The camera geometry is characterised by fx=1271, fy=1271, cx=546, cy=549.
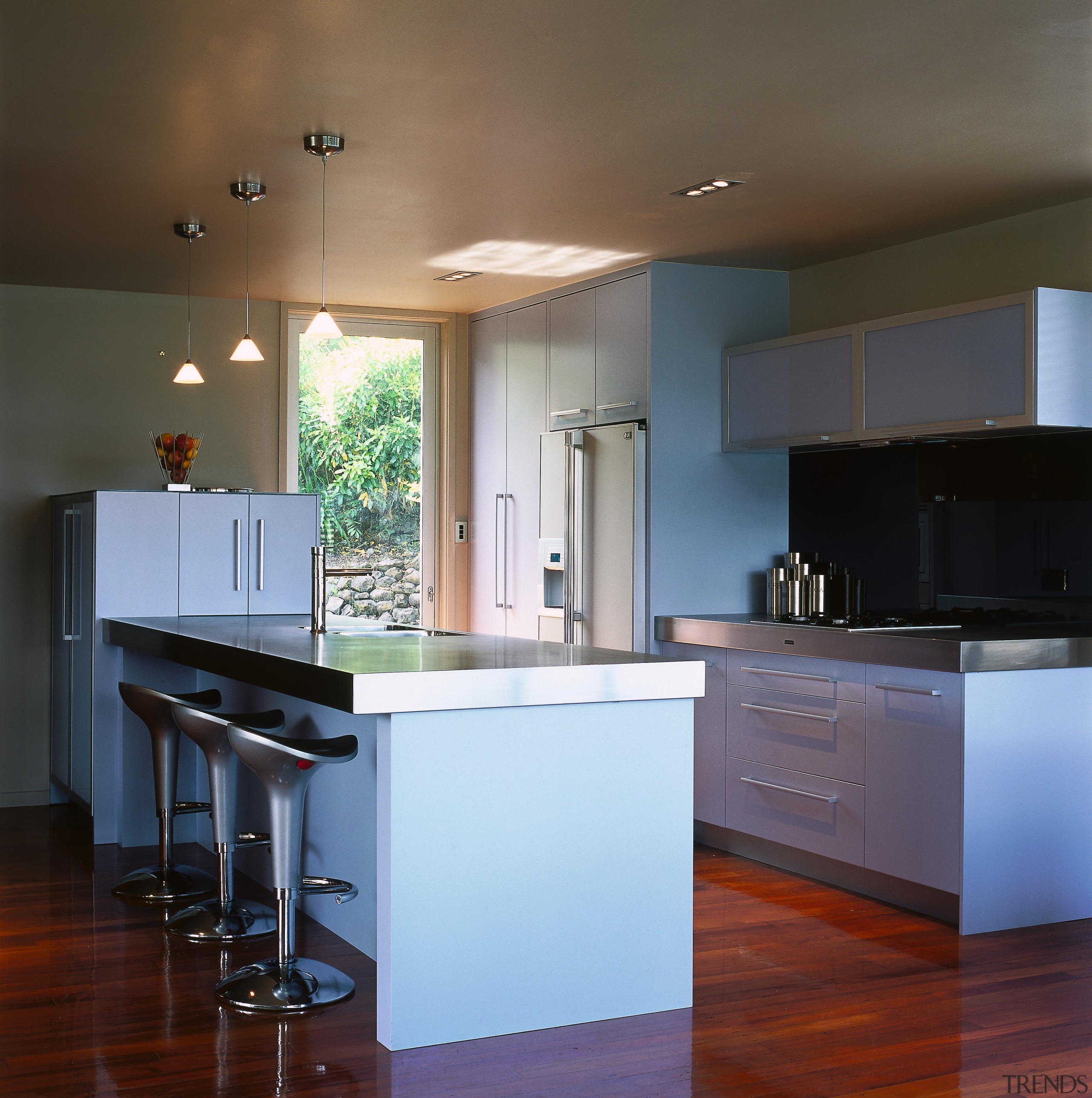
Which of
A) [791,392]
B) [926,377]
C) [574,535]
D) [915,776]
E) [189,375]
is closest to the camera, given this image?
[915,776]

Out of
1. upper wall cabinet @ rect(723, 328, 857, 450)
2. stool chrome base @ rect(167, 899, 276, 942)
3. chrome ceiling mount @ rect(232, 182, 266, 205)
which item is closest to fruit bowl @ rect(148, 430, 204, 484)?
chrome ceiling mount @ rect(232, 182, 266, 205)

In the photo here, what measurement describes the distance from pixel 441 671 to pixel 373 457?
4.10 metres

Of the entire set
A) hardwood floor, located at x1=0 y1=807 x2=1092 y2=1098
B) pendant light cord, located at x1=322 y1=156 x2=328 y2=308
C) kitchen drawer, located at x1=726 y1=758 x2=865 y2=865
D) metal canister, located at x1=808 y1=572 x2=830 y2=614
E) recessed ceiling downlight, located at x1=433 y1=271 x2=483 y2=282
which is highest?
recessed ceiling downlight, located at x1=433 y1=271 x2=483 y2=282

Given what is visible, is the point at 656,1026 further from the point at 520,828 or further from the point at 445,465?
the point at 445,465

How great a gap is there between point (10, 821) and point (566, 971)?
11.8 ft

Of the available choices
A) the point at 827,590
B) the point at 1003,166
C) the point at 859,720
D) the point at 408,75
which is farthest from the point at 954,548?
the point at 408,75

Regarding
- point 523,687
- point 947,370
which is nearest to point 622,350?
point 947,370

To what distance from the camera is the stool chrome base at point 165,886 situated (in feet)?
14.4

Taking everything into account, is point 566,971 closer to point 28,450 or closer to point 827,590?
point 827,590

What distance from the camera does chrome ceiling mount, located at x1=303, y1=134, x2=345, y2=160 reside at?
3812 millimetres

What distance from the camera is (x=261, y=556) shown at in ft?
18.2

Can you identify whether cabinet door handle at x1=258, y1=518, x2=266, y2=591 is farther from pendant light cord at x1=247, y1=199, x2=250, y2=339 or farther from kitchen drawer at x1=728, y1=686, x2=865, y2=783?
kitchen drawer at x1=728, y1=686, x2=865, y2=783

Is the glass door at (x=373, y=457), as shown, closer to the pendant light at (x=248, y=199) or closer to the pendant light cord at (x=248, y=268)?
the pendant light cord at (x=248, y=268)

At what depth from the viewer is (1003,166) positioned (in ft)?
13.4
